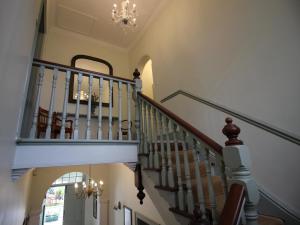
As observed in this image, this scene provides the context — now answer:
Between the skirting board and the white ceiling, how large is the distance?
3.99m

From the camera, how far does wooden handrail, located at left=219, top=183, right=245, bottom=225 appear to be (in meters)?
0.76

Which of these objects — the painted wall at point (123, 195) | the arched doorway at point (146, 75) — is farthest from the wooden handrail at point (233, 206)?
the arched doorway at point (146, 75)

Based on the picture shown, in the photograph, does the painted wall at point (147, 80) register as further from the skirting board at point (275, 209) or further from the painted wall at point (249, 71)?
the skirting board at point (275, 209)

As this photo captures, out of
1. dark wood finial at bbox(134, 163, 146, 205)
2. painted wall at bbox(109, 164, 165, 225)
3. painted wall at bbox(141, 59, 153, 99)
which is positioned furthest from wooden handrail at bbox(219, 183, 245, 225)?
painted wall at bbox(141, 59, 153, 99)

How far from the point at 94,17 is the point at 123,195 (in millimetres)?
4535

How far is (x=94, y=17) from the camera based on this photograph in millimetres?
4250

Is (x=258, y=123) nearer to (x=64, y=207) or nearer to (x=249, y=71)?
(x=249, y=71)

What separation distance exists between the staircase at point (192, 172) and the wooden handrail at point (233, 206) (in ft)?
0.12

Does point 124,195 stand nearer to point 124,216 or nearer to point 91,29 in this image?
point 124,216

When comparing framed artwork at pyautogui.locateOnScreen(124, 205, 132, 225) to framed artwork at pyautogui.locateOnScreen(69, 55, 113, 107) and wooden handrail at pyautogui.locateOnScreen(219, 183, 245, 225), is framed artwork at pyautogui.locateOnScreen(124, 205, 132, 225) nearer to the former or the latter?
framed artwork at pyautogui.locateOnScreen(69, 55, 113, 107)

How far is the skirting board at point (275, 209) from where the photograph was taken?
150 cm

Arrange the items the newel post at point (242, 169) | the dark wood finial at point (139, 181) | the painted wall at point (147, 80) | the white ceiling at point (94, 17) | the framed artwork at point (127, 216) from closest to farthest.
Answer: the newel post at point (242, 169), the dark wood finial at point (139, 181), the white ceiling at point (94, 17), the framed artwork at point (127, 216), the painted wall at point (147, 80)

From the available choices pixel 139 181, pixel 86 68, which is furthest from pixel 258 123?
pixel 86 68

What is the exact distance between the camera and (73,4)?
12.8ft
